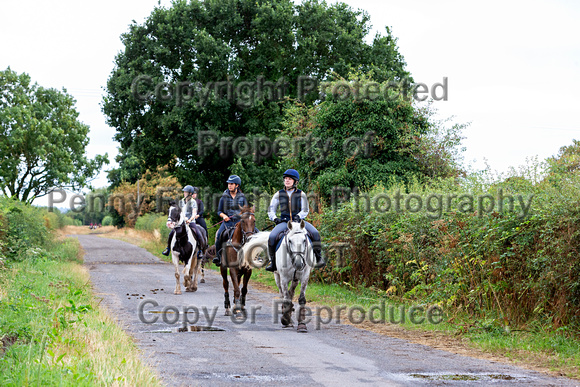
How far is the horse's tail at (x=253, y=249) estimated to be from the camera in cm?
1200

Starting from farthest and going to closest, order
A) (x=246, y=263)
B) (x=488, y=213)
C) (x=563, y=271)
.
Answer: (x=246, y=263), (x=488, y=213), (x=563, y=271)

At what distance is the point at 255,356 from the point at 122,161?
240ft

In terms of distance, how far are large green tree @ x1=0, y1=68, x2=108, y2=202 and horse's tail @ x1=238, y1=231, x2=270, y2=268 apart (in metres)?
40.1

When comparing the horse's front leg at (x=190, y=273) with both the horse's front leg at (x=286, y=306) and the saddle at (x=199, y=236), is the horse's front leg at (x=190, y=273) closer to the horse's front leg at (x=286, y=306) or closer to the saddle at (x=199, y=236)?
the saddle at (x=199, y=236)

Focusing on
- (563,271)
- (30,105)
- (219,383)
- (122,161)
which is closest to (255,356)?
(219,383)

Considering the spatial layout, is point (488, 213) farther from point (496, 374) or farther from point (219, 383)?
point (219, 383)

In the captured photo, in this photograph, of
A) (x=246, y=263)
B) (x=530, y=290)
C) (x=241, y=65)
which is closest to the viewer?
(x=530, y=290)

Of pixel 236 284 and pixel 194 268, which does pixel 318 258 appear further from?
pixel 194 268

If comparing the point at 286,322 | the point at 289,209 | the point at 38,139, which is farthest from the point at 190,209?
the point at 38,139

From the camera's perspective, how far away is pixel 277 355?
8227 mm

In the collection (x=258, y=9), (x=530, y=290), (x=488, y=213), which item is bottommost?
(x=530, y=290)

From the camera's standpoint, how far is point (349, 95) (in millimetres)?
23516

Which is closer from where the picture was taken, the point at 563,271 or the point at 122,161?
the point at 563,271

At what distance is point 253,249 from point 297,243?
1.62m
